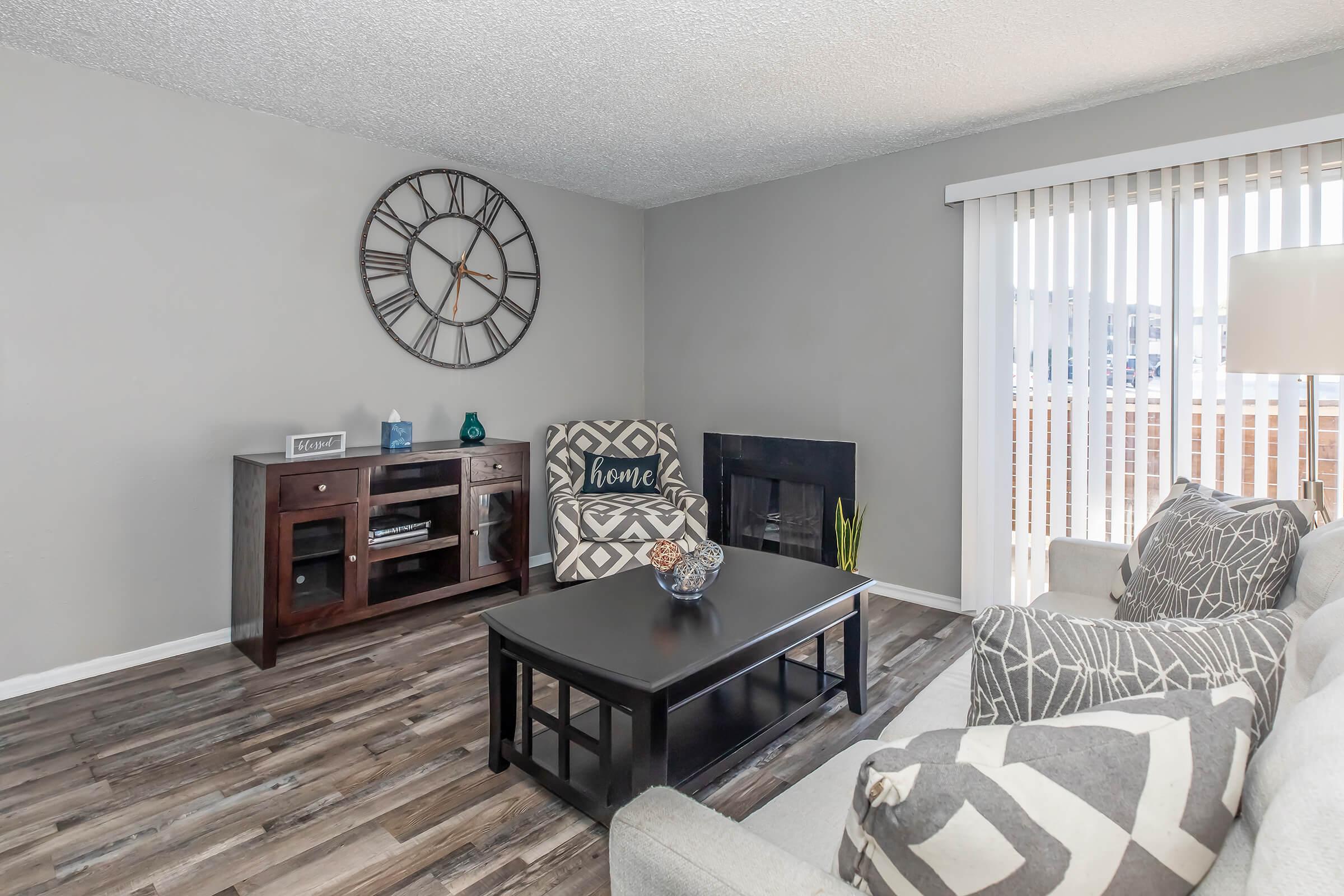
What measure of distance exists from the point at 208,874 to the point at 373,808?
386 millimetres

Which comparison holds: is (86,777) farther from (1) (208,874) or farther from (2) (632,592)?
(2) (632,592)

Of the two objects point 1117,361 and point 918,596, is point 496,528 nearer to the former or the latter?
point 918,596

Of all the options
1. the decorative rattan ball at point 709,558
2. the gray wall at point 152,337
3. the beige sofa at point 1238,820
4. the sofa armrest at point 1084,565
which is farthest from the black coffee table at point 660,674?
the gray wall at point 152,337

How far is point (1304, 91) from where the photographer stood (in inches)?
107

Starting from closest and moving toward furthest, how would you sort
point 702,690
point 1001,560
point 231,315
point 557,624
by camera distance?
point 702,690, point 557,624, point 231,315, point 1001,560

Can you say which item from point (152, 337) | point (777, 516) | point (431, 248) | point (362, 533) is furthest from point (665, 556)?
point (431, 248)

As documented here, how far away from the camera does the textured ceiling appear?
2.35 metres

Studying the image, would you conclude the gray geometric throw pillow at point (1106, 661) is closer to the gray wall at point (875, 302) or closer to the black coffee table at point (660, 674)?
the black coffee table at point (660, 674)

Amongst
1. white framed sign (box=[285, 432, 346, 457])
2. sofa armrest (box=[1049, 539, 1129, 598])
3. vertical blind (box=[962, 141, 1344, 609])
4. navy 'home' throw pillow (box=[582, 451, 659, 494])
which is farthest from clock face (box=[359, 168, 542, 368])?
sofa armrest (box=[1049, 539, 1129, 598])

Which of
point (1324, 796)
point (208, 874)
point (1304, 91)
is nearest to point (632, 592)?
point (208, 874)

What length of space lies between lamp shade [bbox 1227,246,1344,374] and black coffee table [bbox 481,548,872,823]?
1354 millimetres

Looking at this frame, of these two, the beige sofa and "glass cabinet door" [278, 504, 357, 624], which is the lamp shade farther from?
"glass cabinet door" [278, 504, 357, 624]

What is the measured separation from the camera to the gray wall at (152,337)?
106 inches

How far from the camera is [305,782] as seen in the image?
2.07m
